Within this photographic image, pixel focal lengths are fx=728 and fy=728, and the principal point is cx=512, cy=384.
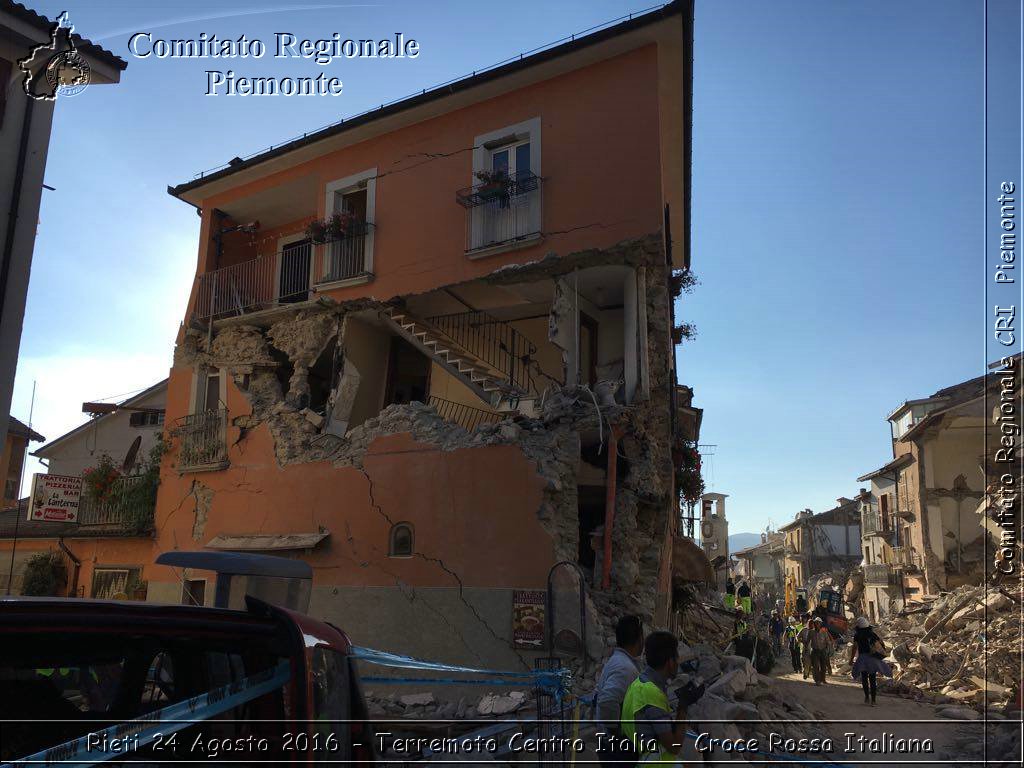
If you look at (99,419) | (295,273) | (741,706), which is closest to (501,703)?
(741,706)

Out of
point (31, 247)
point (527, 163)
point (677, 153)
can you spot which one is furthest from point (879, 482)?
point (31, 247)

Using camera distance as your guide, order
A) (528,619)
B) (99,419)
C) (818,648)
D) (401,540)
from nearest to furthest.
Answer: (528,619)
(401,540)
(818,648)
(99,419)

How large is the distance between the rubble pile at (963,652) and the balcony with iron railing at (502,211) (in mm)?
10045

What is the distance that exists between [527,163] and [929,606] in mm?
24003

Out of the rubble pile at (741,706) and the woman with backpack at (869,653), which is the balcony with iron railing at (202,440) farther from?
the woman with backpack at (869,653)

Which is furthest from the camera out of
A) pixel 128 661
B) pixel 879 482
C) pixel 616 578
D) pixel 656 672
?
pixel 879 482

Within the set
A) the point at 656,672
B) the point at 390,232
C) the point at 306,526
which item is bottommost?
the point at 656,672

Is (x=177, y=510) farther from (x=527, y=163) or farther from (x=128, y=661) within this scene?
(x=128, y=661)

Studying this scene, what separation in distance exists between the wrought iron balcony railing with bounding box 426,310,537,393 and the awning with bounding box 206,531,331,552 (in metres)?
4.68

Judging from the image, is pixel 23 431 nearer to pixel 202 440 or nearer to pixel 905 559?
pixel 202 440

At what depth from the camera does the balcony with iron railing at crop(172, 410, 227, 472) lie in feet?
49.9

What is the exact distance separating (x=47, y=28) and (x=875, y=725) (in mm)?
16157

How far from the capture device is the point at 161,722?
2893mm

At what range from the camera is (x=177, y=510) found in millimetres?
15727
